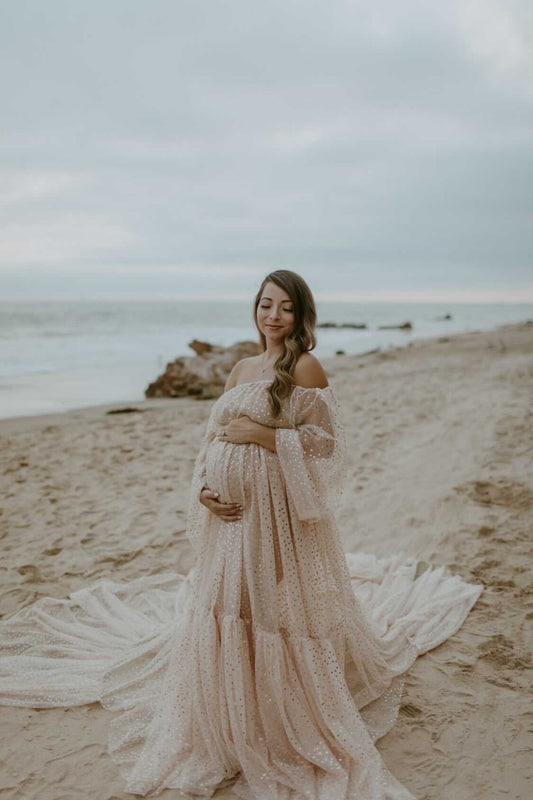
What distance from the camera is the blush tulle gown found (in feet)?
8.23

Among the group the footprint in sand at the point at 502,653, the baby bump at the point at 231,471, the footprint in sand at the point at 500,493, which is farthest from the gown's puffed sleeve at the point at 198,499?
the footprint in sand at the point at 500,493

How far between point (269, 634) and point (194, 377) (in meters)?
9.97

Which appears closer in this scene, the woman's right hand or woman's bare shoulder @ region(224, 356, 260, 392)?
the woman's right hand

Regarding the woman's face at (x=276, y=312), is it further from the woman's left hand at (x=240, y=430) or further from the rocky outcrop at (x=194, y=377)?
the rocky outcrop at (x=194, y=377)

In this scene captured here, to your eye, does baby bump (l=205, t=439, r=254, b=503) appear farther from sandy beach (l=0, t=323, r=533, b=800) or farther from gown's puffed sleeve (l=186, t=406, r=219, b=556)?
sandy beach (l=0, t=323, r=533, b=800)

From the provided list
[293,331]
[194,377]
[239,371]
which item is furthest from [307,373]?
[194,377]

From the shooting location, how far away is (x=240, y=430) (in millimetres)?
2756

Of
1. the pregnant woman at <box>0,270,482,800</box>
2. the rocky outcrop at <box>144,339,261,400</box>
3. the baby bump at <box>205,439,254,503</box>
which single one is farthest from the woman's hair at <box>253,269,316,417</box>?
the rocky outcrop at <box>144,339,261,400</box>

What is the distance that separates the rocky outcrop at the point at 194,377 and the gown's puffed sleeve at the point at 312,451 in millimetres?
9331

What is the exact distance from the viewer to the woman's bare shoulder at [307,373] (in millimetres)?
2742

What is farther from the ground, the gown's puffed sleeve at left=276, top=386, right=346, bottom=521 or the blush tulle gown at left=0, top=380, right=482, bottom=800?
the gown's puffed sleeve at left=276, top=386, right=346, bottom=521

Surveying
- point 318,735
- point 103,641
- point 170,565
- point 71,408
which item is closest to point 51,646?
point 103,641

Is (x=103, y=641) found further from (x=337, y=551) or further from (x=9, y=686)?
(x=337, y=551)

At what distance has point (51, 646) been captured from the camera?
356 cm
